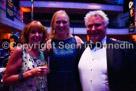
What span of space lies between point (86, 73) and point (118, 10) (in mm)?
18651

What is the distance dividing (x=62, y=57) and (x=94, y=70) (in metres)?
0.44

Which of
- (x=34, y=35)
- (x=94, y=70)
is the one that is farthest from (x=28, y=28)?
(x=94, y=70)

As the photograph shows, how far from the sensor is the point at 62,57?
1.69 metres

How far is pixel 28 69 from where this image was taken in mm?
1379

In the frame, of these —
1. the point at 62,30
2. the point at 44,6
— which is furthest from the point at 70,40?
the point at 44,6

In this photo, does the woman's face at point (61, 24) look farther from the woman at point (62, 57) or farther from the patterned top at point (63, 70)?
the patterned top at point (63, 70)

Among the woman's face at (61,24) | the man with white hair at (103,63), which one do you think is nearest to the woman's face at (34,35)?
the woman's face at (61,24)

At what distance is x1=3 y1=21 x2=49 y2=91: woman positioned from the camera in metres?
1.30

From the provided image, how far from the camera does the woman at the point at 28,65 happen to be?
1296mm

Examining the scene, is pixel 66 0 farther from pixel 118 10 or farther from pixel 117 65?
pixel 117 65

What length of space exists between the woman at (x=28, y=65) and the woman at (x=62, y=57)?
7.8 inches

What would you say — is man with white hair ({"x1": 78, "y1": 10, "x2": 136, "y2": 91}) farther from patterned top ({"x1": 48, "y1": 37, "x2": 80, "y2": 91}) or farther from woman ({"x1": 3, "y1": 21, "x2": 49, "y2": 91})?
woman ({"x1": 3, "y1": 21, "x2": 49, "y2": 91})

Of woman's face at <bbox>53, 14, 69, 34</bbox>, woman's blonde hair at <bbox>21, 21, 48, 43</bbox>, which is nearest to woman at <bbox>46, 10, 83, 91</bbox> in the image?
woman's face at <bbox>53, 14, 69, 34</bbox>

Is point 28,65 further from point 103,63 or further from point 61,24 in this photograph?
point 103,63
